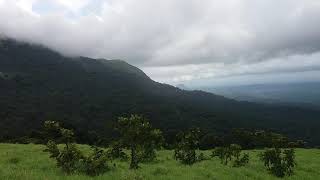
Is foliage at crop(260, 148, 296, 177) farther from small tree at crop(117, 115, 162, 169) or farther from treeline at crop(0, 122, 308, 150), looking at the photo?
small tree at crop(117, 115, 162, 169)

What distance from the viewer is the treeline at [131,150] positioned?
77.3 ft

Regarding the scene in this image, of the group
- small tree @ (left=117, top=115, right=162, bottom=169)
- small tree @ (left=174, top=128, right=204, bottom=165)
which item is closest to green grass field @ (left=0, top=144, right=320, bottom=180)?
small tree @ (left=174, top=128, right=204, bottom=165)

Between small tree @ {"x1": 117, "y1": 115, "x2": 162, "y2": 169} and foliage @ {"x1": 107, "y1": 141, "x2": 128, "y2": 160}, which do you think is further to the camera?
foliage @ {"x1": 107, "y1": 141, "x2": 128, "y2": 160}

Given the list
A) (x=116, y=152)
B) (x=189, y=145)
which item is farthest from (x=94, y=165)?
(x=189, y=145)

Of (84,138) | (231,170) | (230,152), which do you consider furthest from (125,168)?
(84,138)

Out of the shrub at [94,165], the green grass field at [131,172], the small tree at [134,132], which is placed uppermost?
the small tree at [134,132]

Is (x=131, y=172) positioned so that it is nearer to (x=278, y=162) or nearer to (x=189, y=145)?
(x=189, y=145)

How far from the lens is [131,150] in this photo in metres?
28.6

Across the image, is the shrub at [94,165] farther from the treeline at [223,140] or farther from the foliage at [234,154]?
the foliage at [234,154]

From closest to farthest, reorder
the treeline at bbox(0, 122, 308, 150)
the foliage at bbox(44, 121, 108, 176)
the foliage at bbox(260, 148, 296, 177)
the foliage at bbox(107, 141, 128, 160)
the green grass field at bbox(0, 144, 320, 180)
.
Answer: the green grass field at bbox(0, 144, 320, 180) < the foliage at bbox(44, 121, 108, 176) < the foliage at bbox(260, 148, 296, 177) < the foliage at bbox(107, 141, 128, 160) < the treeline at bbox(0, 122, 308, 150)

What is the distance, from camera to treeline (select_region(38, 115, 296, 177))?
2356 cm

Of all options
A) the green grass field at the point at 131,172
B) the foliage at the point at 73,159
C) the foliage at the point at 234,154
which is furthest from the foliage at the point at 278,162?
the foliage at the point at 73,159

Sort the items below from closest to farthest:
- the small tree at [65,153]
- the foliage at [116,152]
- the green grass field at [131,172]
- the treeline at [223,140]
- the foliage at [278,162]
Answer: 1. the green grass field at [131,172]
2. the small tree at [65,153]
3. the foliage at [278,162]
4. the foliage at [116,152]
5. the treeline at [223,140]

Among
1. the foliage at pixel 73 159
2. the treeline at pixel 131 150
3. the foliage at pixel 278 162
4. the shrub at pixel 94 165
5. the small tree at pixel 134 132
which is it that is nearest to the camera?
the shrub at pixel 94 165
